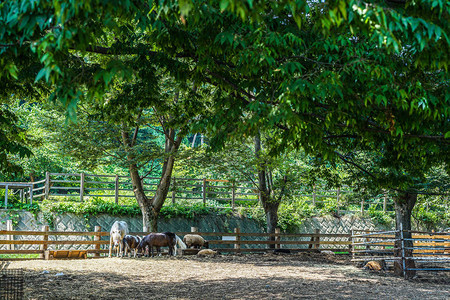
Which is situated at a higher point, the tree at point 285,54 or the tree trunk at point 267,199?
the tree at point 285,54

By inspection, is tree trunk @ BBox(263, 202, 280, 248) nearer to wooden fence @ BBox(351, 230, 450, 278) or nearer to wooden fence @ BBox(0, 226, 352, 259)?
wooden fence @ BBox(0, 226, 352, 259)

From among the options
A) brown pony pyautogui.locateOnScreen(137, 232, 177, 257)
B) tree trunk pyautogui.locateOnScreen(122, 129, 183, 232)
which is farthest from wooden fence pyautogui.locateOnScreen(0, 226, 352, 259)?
tree trunk pyautogui.locateOnScreen(122, 129, 183, 232)

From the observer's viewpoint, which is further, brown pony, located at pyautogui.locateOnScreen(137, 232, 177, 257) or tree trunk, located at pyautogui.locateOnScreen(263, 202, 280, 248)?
tree trunk, located at pyautogui.locateOnScreen(263, 202, 280, 248)

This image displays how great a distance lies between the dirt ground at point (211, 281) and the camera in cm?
828

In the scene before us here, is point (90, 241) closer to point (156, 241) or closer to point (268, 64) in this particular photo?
point (156, 241)

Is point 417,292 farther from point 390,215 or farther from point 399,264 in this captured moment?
point 390,215

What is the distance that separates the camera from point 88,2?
3650 millimetres

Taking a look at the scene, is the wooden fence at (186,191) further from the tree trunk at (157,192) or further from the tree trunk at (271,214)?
the tree trunk at (157,192)

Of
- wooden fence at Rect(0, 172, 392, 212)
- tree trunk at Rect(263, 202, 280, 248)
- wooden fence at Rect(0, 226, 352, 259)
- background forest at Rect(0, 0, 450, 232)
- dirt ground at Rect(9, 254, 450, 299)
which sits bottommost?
dirt ground at Rect(9, 254, 450, 299)

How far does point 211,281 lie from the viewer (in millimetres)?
9805

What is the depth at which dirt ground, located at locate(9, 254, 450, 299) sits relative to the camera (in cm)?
828

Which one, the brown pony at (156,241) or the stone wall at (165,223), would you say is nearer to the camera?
the brown pony at (156,241)

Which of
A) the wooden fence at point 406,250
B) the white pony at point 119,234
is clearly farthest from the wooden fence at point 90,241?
the wooden fence at point 406,250

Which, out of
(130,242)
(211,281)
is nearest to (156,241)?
(130,242)
